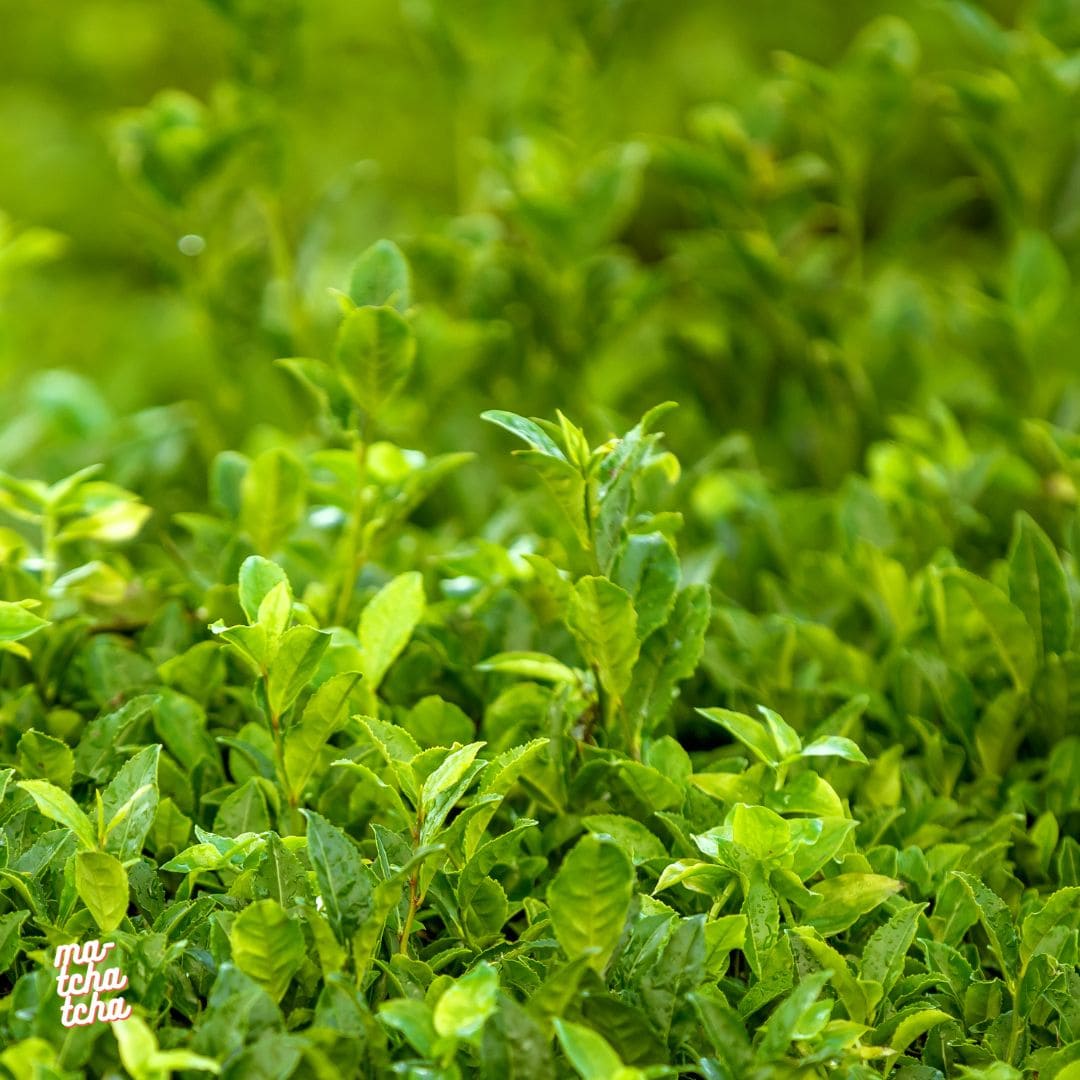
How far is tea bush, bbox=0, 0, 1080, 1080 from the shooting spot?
1168 mm

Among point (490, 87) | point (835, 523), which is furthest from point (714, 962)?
point (490, 87)

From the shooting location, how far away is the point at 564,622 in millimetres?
1676

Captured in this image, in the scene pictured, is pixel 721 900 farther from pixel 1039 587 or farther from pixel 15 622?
pixel 15 622

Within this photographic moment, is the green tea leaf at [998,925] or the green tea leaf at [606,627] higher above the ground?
the green tea leaf at [606,627]

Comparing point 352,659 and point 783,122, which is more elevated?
point 783,122

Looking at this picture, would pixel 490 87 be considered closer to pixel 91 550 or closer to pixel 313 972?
pixel 91 550

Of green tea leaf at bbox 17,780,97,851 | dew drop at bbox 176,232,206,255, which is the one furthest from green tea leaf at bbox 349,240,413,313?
dew drop at bbox 176,232,206,255

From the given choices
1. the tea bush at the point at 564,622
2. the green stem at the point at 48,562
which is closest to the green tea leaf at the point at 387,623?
the tea bush at the point at 564,622

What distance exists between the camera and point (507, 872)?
1.40m

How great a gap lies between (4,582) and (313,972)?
2.39 feet

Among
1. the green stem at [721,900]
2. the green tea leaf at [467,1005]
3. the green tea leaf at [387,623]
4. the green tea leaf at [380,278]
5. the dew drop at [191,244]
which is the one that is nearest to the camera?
the green tea leaf at [467,1005]

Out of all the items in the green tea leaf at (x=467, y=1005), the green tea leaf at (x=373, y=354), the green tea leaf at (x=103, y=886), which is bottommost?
the green tea leaf at (x=103, y=886)

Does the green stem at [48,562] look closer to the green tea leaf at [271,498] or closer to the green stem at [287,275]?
the green tea leaf at [271,498]

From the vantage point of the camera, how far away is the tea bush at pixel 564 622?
117 cm
